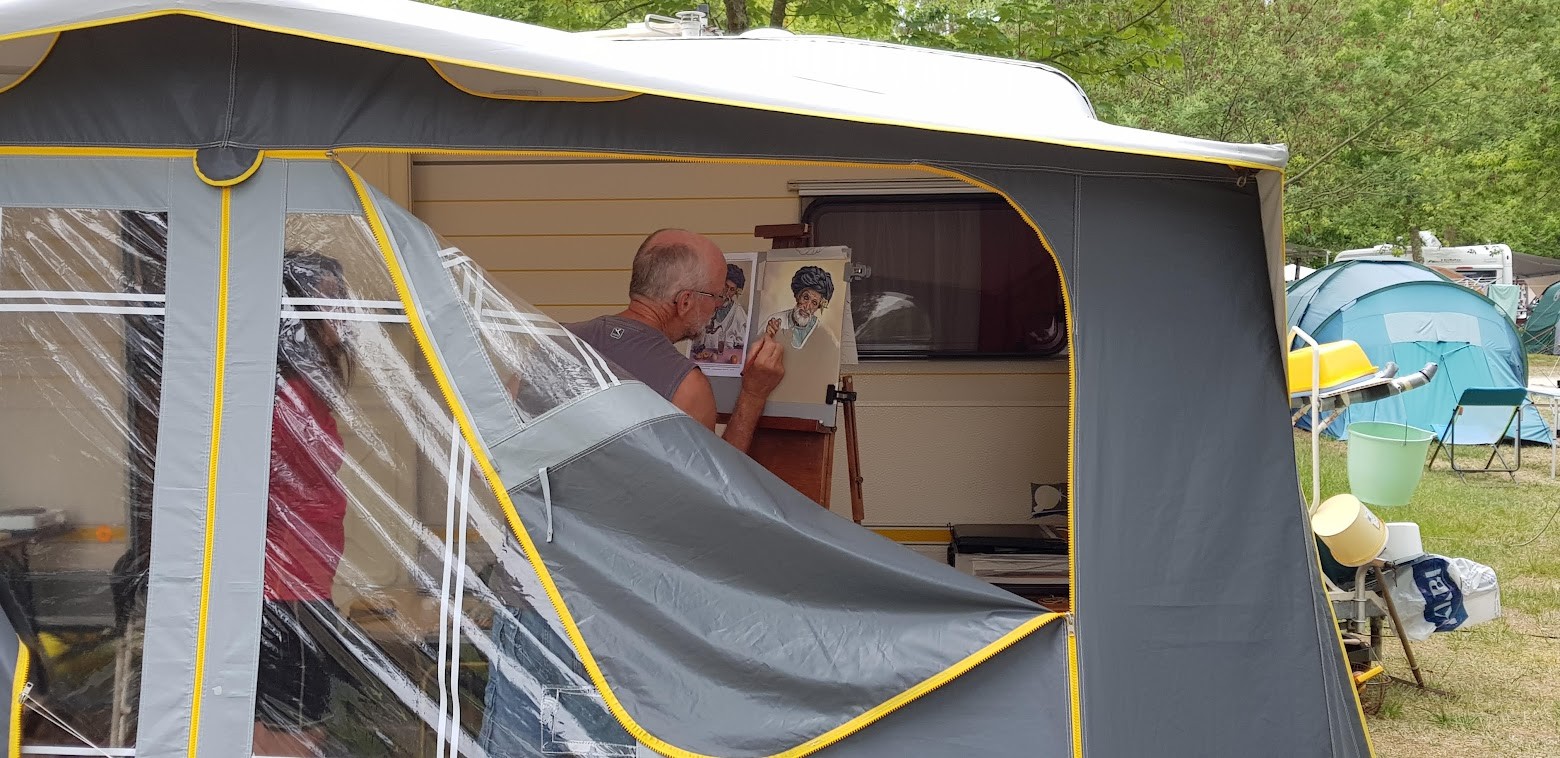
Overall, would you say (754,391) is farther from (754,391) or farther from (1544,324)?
(1544,324)

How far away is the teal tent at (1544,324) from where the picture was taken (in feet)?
73.6

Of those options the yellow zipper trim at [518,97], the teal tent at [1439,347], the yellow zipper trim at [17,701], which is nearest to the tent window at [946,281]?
the yellow zipper trim at [518,97]

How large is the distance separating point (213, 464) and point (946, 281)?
394 cm

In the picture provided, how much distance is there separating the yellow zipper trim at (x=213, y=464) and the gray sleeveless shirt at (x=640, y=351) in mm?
1051

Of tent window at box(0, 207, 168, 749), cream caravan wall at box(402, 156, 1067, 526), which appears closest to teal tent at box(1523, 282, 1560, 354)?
cream caravan wall at box(402, 156, 1067, 526)

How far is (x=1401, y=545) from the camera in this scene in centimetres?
464

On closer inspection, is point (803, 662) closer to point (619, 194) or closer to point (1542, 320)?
point (619, 194)

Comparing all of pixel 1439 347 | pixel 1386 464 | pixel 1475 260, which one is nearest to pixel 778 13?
pixel 1386 464

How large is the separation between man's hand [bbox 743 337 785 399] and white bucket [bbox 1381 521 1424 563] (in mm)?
2423

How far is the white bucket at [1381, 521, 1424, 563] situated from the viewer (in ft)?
15.2

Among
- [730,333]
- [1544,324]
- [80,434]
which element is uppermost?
[1544,324]

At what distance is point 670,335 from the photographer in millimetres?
3982

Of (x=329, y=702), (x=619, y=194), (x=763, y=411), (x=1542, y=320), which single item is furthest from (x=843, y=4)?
(x=1542, y=320)

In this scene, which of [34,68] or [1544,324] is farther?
[1544,324]
